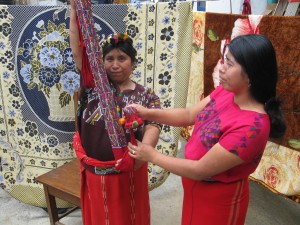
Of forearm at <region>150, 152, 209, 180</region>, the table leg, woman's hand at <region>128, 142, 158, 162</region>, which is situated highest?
woman's hand at <region>128, 142, 158, 162</region>

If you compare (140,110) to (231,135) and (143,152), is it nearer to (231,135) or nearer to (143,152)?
(143,152)

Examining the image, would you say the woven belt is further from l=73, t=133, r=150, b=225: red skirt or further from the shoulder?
the shoulder

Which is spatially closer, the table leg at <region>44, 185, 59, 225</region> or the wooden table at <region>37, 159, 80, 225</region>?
the wooden table at <region>37, 159, 80, 225</region>

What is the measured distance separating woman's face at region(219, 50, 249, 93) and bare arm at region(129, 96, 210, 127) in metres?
0.23

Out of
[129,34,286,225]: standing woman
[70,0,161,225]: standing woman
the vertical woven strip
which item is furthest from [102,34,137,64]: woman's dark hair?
[129,34,286,225]: standing woman

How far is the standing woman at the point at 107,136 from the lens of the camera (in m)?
1.11

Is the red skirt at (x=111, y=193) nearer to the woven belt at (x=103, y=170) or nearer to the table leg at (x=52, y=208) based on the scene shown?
the woven belt at (x=103, y=170)

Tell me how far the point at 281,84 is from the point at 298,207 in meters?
1.07

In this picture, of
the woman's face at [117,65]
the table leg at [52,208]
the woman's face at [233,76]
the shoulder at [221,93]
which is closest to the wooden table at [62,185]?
the table leg at [52,208]

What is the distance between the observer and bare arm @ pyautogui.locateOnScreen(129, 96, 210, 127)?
1.10m

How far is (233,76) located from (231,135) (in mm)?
180

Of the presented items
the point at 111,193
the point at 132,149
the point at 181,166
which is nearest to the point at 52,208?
the point at 111,193

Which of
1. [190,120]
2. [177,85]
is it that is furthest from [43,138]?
[190,120]

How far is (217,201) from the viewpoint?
1004mm
